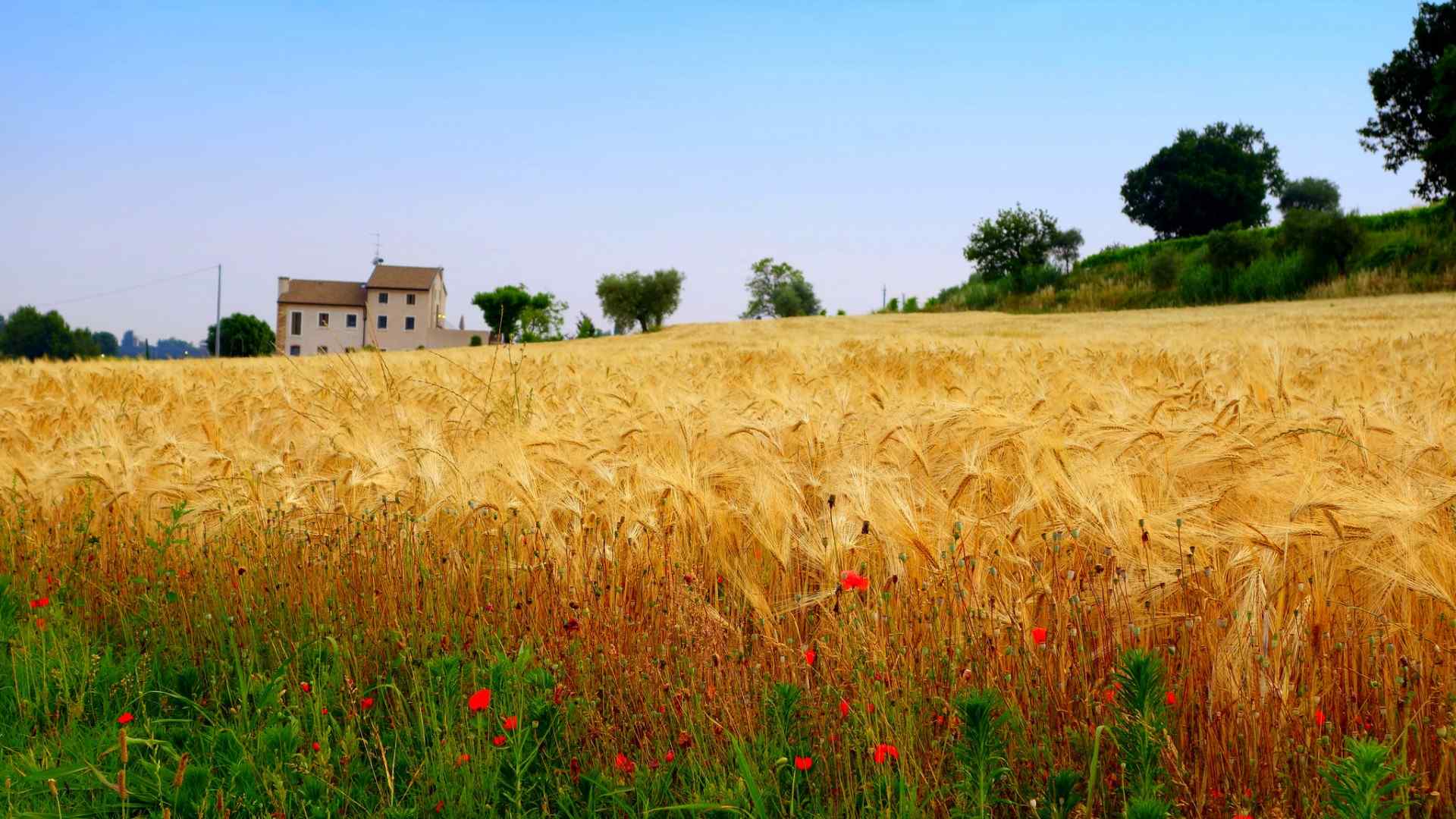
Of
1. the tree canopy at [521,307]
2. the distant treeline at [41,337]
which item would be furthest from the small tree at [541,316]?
the distant treeline at [41,337]

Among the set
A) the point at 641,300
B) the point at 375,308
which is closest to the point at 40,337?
the point at 375,308

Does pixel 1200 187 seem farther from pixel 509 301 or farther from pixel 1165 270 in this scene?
pixel 509 301

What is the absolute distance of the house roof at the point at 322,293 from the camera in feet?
262

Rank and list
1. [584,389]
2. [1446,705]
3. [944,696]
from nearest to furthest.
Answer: [1446,705] < [944,696] < [584,389]

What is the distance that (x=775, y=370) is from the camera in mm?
9148

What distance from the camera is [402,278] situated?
268 feet

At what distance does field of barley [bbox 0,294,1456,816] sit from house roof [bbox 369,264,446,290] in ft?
267

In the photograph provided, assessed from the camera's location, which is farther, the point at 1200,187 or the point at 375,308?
the point at 375,308

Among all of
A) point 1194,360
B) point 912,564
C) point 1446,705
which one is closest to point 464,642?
point 912,564

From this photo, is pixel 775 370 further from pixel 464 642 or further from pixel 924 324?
pixel 924 324

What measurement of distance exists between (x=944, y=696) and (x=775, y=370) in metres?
7.09

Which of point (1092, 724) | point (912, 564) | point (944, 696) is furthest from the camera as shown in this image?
point (912, 564)

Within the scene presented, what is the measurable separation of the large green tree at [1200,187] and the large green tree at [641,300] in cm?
3909

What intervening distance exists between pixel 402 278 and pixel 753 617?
282 feet
